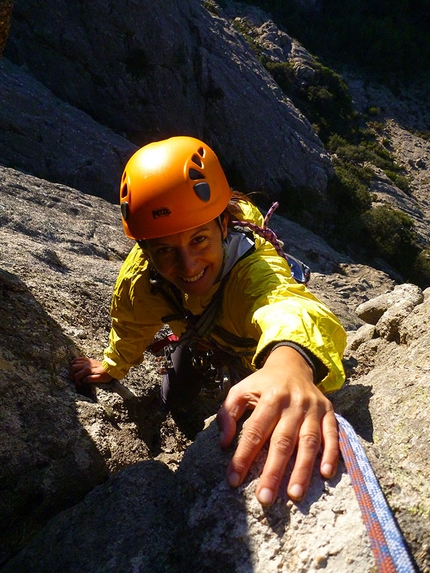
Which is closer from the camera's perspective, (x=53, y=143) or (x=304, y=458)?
(x=304, y=458)

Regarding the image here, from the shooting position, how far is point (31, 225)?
5.78 metres

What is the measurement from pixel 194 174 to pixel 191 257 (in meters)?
0.49

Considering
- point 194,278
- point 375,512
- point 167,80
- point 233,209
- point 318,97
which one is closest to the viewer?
point 375,512

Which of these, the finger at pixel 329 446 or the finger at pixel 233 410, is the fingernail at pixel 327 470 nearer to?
the finger at pixel 329 446

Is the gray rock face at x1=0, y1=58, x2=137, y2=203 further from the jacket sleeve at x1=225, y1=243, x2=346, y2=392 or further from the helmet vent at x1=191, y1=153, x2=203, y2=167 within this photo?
the jacket sleeve at x1=225, y1=243, x2=346, y2=392

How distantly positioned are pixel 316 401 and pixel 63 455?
1531mm

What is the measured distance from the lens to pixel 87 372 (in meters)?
3.31

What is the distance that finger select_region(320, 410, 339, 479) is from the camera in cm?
163

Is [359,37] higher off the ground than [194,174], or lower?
lower

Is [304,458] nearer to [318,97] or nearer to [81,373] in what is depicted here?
[81,373]

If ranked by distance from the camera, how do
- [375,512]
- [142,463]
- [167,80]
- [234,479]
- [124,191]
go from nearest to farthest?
[375,512] → [234,479] → [142,463] → [124,191] → [167,80]

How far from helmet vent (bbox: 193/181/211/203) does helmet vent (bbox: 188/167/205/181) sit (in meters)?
0.05

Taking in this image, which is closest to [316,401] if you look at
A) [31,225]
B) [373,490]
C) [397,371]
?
[373,490]

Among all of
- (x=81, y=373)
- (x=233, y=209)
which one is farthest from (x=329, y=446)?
(x=81, y=373)
